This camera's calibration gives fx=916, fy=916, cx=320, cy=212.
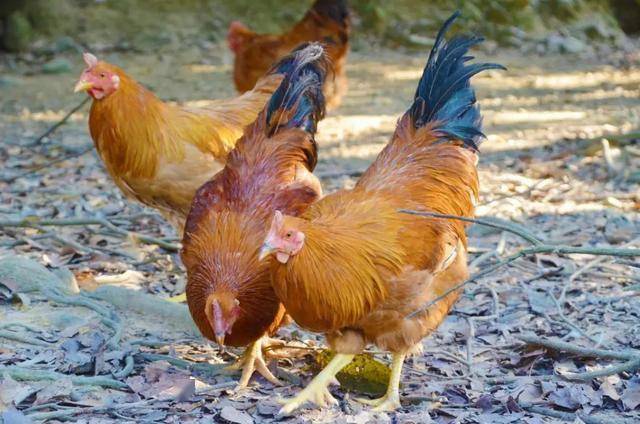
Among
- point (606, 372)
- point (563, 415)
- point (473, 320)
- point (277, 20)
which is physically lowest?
point (473, 320)

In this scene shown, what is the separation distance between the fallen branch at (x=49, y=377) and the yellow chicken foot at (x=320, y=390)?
0.79m

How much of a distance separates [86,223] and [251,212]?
6.81ft

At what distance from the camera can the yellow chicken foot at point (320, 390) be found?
4062mm

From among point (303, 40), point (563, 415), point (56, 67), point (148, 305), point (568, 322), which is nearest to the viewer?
point (563, 415)

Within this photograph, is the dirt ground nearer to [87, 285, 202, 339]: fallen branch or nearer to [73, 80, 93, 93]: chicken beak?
[87, 285, 202, 339]: fallen branch

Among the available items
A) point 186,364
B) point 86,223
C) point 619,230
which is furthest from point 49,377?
point 619,230

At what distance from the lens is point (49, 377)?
4191 mm

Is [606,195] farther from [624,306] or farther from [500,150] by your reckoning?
[624,306]

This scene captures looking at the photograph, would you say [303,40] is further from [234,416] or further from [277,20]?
[234,416]

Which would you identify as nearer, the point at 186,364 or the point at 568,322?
the point at 186,364

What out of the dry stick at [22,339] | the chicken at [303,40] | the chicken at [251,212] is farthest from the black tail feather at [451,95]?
the chicken at [303,40]

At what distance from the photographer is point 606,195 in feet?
24.7

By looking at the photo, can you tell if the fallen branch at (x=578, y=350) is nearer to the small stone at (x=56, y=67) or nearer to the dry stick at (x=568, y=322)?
the dry stick at (x=568, y=322)

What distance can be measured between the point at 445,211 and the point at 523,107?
6.66 metres
